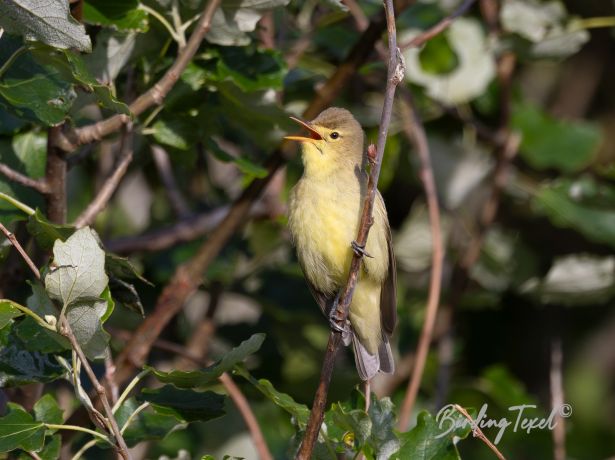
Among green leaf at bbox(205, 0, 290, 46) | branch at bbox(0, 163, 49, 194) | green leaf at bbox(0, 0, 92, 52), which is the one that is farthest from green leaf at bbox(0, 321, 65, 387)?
green leaf at bbox(205, 0, 290, 46)

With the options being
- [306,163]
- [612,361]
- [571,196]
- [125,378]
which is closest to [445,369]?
[571,196]

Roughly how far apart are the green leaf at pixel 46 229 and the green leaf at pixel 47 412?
0.38m

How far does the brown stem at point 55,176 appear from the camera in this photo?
260 cm

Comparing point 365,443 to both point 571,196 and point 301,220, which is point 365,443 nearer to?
point 301,220

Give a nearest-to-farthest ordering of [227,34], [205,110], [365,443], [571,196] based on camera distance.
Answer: [365,443] → [227,34] → [205,110] → [571,196]

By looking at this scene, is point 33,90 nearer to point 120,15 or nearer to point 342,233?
point 120,15

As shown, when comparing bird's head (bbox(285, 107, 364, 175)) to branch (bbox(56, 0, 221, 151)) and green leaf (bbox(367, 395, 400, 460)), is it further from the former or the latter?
green leaf (bbox(367, 395, 400, 460))

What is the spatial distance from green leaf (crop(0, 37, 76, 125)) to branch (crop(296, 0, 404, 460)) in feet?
2.57

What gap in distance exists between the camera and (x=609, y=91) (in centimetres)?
660

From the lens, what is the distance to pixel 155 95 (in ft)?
8.43

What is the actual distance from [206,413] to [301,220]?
1.06 m

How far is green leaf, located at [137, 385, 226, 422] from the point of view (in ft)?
7.98

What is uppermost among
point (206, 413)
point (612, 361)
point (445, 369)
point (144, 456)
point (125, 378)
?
point (206, 413)

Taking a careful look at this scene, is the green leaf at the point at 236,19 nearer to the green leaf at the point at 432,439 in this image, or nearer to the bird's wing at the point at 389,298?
the bird's wing at the point at 389,298
